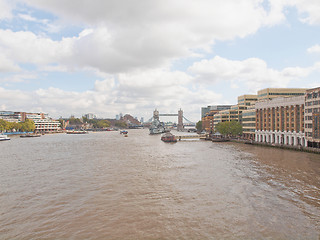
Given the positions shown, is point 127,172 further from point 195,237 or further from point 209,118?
point 209,118

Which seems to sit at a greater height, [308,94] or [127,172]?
[308,94]

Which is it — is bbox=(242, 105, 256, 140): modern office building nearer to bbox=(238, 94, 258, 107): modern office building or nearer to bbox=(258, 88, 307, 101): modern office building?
bbox=(258, 88, 307, 101): modern office building

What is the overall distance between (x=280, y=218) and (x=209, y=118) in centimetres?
16549

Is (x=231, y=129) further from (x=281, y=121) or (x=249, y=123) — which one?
(x=281, y=121)

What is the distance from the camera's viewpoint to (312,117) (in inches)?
2370

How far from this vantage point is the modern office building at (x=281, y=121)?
68.5 metres

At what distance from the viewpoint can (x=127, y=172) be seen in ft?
121

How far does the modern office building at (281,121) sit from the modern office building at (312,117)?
3.64 meters

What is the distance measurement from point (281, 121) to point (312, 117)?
642 inches

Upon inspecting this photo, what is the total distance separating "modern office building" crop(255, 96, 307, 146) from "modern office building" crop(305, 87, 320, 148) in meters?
3.64

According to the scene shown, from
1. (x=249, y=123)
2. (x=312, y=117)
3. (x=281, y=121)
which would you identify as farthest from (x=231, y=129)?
(x=312, y=117)

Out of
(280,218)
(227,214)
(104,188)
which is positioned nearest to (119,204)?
(104,188)

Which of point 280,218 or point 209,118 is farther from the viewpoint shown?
point 209,118

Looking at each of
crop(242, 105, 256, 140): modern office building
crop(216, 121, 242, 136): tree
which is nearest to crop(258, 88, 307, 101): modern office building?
crop(242, 105, 256, 140): modern office building
